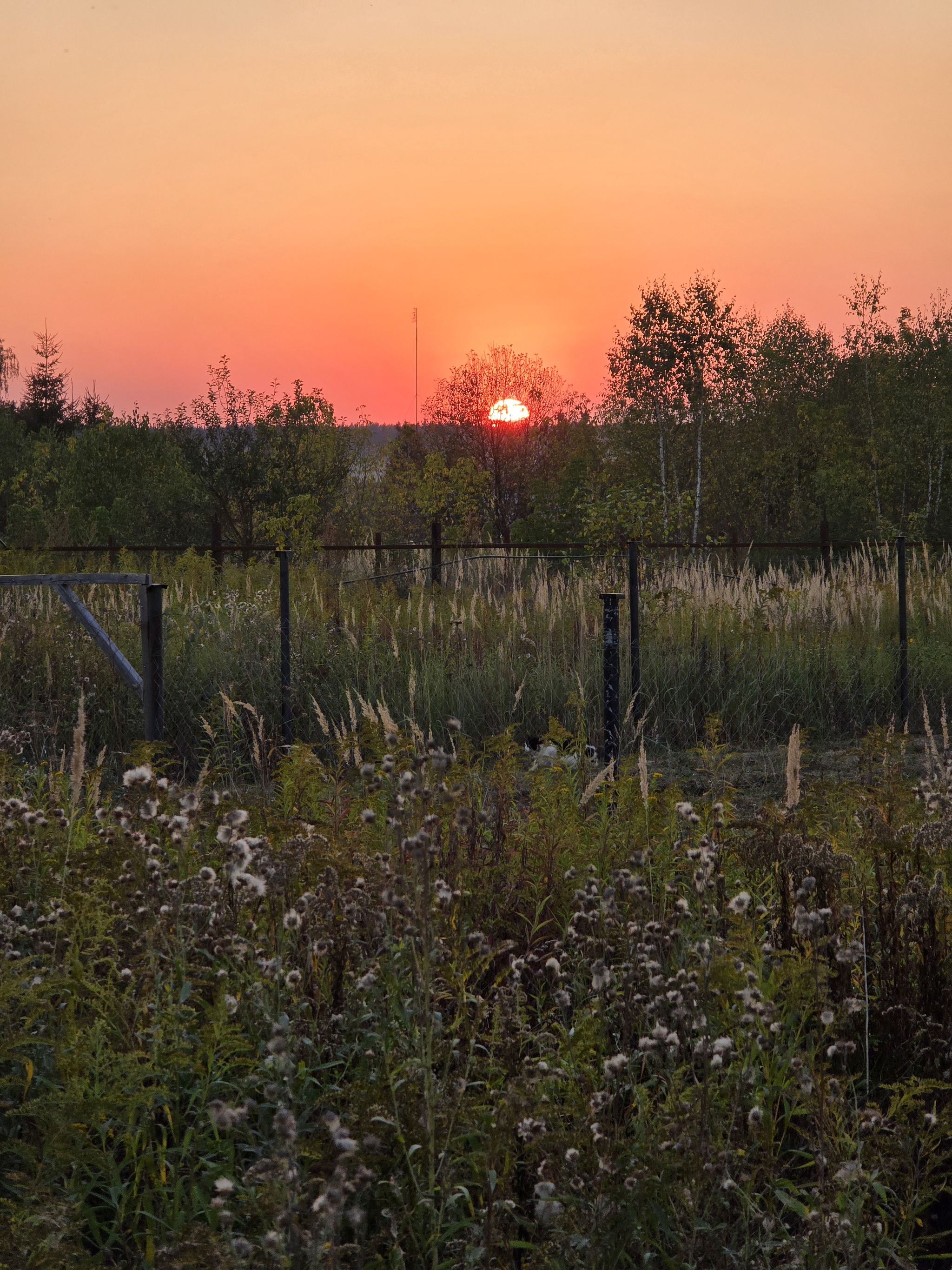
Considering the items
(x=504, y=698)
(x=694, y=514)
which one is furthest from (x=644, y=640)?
(x=694, y=514)

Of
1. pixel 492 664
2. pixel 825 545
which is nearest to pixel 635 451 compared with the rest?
pixel 825 545

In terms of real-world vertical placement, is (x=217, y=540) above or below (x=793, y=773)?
above

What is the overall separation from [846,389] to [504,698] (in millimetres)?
42412

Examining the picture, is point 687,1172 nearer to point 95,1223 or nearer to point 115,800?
point 95,1223

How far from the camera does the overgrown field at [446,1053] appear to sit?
215cm

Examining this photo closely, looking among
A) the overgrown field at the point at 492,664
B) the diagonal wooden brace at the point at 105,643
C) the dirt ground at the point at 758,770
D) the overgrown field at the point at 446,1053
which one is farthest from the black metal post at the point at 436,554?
the overgrown field at the point at 446,1053

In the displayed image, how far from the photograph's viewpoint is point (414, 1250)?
2.33 meters

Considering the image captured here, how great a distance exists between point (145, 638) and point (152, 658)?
0.50ft

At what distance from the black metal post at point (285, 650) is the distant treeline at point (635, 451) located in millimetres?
15987

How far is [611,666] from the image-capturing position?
23.9 feet

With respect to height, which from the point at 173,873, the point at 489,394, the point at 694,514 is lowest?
the point at 173,873

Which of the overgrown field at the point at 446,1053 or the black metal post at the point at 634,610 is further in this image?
the black metal post at the point at 634,610

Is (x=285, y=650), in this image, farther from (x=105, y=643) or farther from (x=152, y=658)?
(x=105, y=643)

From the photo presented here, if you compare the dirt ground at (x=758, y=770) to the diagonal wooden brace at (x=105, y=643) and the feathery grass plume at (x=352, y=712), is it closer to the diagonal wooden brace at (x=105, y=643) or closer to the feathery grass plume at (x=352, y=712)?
the feathery grass plume at (x=352, y=712)
